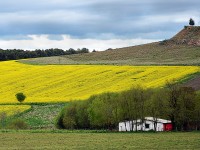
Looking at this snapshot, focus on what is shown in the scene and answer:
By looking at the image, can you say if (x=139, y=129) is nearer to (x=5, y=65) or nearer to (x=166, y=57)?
(x=166, y=57)

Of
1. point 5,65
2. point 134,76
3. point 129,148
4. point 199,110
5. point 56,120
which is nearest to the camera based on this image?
point 129,148

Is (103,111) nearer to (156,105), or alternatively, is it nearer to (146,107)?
(146,107)

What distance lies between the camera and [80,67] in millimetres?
125750

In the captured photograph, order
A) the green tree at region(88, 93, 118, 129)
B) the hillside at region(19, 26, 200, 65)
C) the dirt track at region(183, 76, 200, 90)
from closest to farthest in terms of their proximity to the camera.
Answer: the green tree at region(88, 93, 118, 129) < the dirt track at region(183, 76, 200, 90) < the hillside at region(19, 26, 200, 65)

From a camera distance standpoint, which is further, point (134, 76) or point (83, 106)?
point (134, 76)

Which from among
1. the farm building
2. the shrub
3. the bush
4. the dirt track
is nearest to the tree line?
the farm building

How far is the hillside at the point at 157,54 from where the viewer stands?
125562 mm

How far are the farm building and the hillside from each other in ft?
148

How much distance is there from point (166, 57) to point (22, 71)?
33.0 metres

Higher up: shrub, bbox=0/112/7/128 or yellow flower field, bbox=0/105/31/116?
yellow flower field, bbox=0/105/31/116

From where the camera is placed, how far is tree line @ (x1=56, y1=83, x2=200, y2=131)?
69500 millimetres

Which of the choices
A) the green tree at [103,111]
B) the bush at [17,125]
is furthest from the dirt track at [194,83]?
the bush at [17,125]

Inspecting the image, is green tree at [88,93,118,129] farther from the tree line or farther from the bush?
the bush

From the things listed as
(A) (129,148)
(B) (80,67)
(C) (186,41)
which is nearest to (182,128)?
(A) (129,148)
